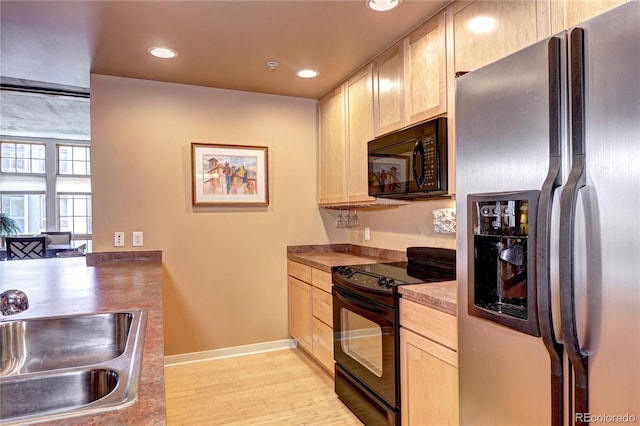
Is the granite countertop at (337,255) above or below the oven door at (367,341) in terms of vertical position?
above

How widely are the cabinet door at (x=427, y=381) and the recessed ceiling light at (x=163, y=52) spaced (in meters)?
2.25

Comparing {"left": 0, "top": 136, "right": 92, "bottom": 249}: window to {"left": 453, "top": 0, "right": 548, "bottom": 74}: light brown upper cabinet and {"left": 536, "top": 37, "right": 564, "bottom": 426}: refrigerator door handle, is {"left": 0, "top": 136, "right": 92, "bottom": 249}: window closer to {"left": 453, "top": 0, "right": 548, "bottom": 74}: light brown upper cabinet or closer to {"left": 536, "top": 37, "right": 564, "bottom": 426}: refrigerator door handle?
{"left": 453, "top": 0, "right": 548, "bottom": 74}: light brown upper cabinet

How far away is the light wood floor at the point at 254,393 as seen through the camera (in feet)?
7.93

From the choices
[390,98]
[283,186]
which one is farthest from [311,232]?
[390,98]

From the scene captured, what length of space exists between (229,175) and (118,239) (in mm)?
1017

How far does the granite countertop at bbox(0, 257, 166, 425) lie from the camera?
748 mm

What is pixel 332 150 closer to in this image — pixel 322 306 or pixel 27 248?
pixel 322 306

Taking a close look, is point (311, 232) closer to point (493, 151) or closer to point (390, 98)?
point (390, 98)

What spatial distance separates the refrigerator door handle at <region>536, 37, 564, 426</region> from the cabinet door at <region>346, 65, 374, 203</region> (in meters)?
1.71

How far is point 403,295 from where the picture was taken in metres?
1.93

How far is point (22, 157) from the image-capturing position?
7.22 m

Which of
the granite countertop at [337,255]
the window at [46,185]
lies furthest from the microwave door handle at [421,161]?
the window at [46,185]

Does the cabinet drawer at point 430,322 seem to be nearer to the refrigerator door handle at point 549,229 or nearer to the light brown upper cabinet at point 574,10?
the refrigerator door handle at point 549,229

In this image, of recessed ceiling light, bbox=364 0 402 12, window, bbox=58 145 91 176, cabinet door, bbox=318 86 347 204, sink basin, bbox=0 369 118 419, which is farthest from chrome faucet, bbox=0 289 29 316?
window, bbox=58 145 91 176
